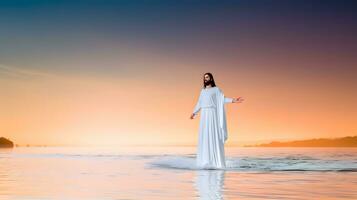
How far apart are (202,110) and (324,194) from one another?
11058mm

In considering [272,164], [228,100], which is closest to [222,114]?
[228,100]

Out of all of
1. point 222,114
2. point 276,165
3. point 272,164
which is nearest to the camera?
point 222,114

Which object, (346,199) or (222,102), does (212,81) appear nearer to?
(222,102)

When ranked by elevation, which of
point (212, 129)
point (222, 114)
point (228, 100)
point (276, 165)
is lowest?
point (276, 165)

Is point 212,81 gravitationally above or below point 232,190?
above

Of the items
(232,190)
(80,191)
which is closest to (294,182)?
(232,190)

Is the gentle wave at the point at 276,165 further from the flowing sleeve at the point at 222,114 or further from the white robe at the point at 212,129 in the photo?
the flowing sleeve at the point at 222,114

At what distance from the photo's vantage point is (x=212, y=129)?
20250 millimetres

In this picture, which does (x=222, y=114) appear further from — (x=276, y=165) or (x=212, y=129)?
(x=276, y=165)

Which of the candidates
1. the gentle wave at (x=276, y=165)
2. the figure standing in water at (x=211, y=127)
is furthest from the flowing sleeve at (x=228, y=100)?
the gentle wave at (x=276, y=165)

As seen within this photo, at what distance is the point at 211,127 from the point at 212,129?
0.08 m

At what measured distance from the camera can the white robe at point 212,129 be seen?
19.8 metres

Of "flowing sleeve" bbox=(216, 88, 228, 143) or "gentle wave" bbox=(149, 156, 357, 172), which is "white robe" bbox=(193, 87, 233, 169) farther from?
"gentle wave" bbox=(149, 156, 357, 172)

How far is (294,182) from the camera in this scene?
1239 cm
